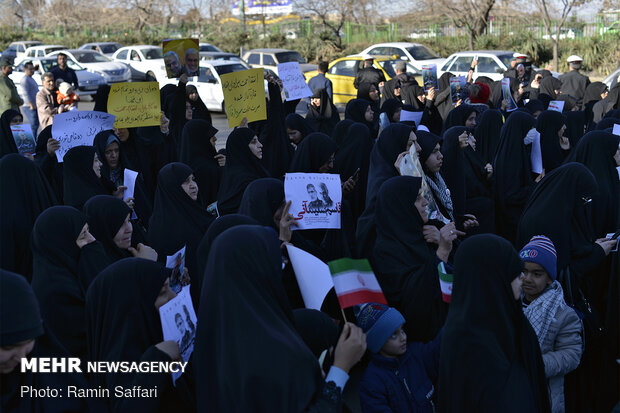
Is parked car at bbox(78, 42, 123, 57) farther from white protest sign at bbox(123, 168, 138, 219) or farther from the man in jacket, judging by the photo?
white protest sign at bbox(123, 168, 138, 219)

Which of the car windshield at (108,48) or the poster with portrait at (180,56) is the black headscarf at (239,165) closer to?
the poster with portrait at (180,56)

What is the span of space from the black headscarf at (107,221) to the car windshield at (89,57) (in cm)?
2296

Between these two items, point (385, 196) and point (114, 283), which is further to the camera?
point (385, 196)

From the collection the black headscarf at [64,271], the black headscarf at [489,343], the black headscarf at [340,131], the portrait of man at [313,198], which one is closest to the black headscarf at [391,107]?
the black headscarf at [340,131]

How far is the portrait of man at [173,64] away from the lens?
7.42 m

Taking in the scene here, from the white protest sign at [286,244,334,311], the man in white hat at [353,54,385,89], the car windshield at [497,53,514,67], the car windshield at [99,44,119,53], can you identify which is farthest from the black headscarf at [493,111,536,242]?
the car windshield at [99,44,119,53]

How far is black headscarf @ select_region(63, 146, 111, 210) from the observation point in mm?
5488

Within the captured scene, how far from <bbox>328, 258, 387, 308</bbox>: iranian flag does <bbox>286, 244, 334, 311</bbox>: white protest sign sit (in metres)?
0.14

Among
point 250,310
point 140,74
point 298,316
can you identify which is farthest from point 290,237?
point 140,74

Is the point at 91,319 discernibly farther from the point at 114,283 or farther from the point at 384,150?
the point at 384,150

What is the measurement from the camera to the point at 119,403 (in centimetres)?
281

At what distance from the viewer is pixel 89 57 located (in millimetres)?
25641

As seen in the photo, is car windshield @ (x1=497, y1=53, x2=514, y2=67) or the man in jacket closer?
the man in jacket

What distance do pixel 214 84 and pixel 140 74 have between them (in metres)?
8.46
